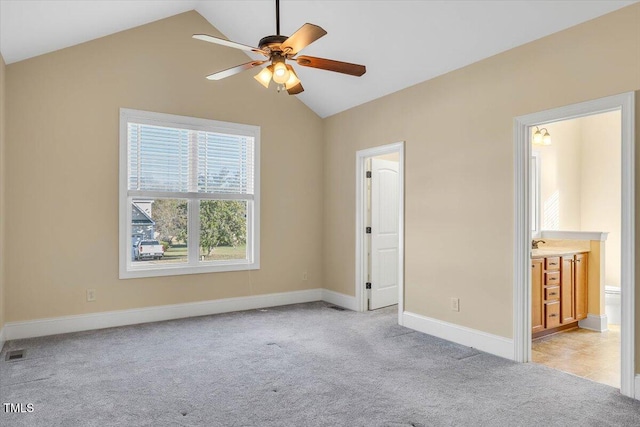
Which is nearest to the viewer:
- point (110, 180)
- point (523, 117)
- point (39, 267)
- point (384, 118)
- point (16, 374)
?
point (16, 374)

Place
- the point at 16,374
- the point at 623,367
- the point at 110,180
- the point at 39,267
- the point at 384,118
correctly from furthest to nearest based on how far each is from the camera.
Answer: the point at 384,118, the point at 110,180, the point at 39,267, the point at 16,374, the point at 623,367

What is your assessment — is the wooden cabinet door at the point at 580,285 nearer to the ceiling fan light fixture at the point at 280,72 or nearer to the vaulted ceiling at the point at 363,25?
the vaulted ceiling at the point at 363,25

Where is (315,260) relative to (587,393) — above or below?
above

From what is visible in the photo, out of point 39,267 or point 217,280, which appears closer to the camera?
point 39,267

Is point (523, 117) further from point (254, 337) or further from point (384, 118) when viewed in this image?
point (254, 337)

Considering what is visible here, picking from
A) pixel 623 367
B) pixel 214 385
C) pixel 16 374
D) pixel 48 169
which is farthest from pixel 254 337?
pixel 623 367

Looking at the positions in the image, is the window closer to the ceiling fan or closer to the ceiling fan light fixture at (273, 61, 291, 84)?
the ceiling fan

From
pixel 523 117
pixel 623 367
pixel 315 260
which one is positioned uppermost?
pixel 523 117

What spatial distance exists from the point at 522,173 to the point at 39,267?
4748 millimetres

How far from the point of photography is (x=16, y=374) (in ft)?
10.5

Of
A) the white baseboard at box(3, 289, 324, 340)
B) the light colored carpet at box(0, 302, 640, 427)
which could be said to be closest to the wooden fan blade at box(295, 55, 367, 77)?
the light colored carpet at box(0, 302, 640, 427)

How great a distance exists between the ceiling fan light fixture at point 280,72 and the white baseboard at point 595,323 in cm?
425

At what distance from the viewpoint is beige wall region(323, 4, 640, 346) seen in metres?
3.04

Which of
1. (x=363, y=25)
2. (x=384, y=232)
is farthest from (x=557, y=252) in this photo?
(x=363, y=25)
